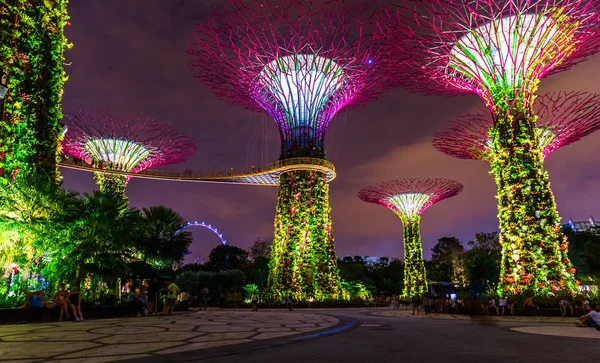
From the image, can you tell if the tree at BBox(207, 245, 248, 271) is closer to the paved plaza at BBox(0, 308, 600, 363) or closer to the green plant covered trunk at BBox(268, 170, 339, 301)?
the green plant covered trunk at BBox(268, 170, 339, 301)

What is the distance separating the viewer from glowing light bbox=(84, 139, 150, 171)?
35781mm

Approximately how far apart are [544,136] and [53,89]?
24.3 m

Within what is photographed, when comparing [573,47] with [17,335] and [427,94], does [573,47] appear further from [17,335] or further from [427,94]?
[17,335]

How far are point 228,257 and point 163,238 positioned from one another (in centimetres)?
5197

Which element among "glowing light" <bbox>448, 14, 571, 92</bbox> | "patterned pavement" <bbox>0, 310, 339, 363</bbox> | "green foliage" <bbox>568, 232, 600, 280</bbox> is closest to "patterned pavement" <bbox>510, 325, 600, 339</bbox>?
"patterned pavement" <bbox>0, 310, 339, 363</bbox>

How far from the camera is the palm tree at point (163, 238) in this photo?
21.3 metres

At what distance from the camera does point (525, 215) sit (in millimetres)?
15969

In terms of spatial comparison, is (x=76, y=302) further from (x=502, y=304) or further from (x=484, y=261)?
(x=484, y=261)

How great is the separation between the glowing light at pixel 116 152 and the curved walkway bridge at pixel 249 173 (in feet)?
3.59

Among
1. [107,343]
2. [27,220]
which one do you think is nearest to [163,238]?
[27,220]

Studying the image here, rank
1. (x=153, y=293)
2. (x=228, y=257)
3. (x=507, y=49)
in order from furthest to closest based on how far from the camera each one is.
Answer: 1. (x=228, y=257)
2. (x=153, y=293)
3. (x=507, y=49)

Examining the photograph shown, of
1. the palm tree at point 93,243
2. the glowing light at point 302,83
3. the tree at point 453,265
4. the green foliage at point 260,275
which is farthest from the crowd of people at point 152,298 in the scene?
the tree at point 453,265

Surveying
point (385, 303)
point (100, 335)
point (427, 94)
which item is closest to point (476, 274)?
point (385, 303)

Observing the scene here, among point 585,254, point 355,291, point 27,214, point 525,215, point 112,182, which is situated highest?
point 112,182
